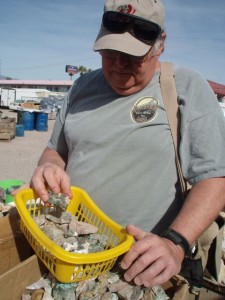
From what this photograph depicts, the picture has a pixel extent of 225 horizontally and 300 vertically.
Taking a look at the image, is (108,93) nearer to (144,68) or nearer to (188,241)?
(144,68)

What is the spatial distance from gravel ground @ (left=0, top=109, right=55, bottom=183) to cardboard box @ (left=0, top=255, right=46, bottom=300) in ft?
23.9

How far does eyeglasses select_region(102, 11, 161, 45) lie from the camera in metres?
1.94

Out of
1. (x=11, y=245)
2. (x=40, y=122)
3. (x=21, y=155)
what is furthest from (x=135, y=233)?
(x=40, y=122)

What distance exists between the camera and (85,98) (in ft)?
7.85

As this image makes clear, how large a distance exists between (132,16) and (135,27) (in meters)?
0.07

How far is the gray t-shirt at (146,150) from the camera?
1.85 m

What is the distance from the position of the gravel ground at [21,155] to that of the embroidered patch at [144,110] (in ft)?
23.0

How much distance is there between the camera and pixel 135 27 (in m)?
1.96

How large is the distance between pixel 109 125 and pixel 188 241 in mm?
835

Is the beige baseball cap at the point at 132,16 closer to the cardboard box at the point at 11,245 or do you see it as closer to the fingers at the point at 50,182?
the fingers at the point at 50,182

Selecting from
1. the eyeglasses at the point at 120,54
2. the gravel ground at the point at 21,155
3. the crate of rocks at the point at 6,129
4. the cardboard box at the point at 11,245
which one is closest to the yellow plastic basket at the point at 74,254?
the cardboard box at the point at 11,245

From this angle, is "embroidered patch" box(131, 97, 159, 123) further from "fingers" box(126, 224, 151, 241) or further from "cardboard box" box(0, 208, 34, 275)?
"cardboard box" box(0, 208, 34, 275)

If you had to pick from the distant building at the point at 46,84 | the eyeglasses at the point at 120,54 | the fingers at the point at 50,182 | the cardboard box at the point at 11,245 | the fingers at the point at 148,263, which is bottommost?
the distant building at the point at 46,84

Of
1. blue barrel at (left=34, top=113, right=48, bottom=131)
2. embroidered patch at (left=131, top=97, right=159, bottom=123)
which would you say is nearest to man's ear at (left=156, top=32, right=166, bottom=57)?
embroidered patch at (left=131, top=97, right=159, bottom=123)
